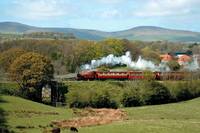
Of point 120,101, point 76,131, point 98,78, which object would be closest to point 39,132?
point 76,131

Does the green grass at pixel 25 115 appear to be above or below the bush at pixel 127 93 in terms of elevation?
above

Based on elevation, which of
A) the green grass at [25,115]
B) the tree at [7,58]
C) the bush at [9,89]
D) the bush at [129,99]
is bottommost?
the bush at [129,99]

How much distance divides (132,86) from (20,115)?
28604mm

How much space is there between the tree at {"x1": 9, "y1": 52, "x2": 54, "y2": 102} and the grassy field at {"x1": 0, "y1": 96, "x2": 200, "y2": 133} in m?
13.3

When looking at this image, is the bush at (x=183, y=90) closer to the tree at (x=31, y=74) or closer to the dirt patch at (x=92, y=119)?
the tree at (x=31, y=74)

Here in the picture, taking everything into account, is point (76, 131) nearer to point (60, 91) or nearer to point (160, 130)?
point (160, 130)

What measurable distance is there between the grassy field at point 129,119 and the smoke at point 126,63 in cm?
4785

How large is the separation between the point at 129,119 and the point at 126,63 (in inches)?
3001

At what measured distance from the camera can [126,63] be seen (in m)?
123

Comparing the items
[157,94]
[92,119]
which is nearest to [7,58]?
[157,94]

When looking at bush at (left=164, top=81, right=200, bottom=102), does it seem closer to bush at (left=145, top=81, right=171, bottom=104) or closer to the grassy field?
bush at (left=145, top=81, right=171, bottom=104)

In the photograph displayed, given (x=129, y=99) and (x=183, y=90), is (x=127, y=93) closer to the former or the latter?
(x=129, y=99)

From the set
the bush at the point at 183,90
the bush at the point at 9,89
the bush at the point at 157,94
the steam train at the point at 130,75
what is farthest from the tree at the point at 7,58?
the bush at the point at 183,90

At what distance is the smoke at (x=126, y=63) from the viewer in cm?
11156
